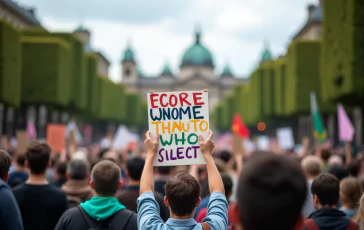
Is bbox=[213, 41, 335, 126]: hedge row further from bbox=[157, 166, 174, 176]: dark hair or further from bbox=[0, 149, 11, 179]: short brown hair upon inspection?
bbox=[0, 149, 11, 179]: short brown hair

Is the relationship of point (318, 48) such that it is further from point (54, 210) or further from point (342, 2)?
point (54, 210)

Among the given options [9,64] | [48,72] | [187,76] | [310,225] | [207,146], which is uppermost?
[187,76]

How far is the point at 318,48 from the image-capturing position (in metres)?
34.7

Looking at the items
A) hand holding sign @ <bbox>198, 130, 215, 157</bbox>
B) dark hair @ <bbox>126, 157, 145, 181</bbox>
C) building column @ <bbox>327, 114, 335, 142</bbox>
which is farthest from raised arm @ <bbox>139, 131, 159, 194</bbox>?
building column @ <bbox>327, 114, 335, 142</bbox>

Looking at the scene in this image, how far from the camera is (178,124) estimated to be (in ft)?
13.9

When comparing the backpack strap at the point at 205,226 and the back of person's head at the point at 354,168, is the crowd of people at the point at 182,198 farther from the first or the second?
the back of person's head at the point at 354,168

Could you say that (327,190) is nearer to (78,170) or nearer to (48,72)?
(78,170)

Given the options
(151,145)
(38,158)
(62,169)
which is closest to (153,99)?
(151,145)

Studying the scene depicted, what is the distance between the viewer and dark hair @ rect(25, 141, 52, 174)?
5656mm

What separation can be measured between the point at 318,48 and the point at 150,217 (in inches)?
1263

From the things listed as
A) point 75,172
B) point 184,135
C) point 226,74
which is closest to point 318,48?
point 75,172

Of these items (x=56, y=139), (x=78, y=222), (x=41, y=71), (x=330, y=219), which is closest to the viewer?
(x=78, y=222)

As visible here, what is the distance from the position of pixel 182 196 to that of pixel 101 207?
965mm

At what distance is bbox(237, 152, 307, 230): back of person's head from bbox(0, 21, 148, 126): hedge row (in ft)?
74.7
